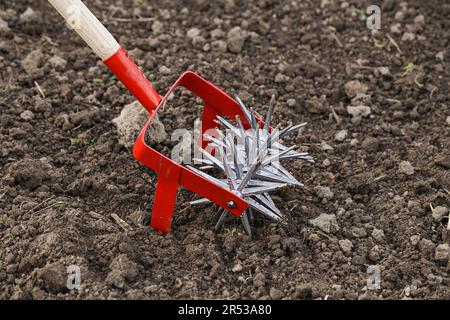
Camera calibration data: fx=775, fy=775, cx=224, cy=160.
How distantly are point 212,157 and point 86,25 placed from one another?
0.62m

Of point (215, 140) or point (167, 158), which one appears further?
point (215, 140)

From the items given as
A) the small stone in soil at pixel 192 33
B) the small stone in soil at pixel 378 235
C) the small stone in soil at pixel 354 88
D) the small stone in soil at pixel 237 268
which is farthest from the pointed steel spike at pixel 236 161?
the small stone in soil at pixel 192 33

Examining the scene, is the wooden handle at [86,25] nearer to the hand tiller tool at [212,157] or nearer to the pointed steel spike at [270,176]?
the hand tiller tool at [212,157]

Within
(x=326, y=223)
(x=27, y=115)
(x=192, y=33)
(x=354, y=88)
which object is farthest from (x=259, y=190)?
(x=192, y=33)

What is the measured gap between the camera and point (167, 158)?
2.49m

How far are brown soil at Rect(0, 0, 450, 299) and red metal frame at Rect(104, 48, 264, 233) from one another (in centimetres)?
13

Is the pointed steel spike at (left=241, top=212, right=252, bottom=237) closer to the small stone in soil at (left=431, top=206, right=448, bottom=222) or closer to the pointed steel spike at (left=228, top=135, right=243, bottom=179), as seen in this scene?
the pointed steel spike at (left=228, top=135, right=243, bottom=179)

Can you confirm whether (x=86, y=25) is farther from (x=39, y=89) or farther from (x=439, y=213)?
(x=439, y=213)

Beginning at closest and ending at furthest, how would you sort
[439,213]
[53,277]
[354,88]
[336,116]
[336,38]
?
[53,277] → [439,213] → [336,116] → [354,88] → [336,38]

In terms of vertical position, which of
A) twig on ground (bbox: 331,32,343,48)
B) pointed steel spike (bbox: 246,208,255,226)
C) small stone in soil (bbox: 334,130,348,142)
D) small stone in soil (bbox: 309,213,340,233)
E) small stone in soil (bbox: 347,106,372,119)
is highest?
pointed steel spike (bbox: 246,208,255,226)

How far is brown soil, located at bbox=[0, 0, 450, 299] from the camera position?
8.30 ft

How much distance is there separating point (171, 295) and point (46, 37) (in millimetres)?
1644

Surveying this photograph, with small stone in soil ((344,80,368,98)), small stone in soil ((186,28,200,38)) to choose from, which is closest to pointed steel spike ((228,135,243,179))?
small stone in soil ((344,80,368,98))

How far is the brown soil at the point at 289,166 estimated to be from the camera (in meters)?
2.53
